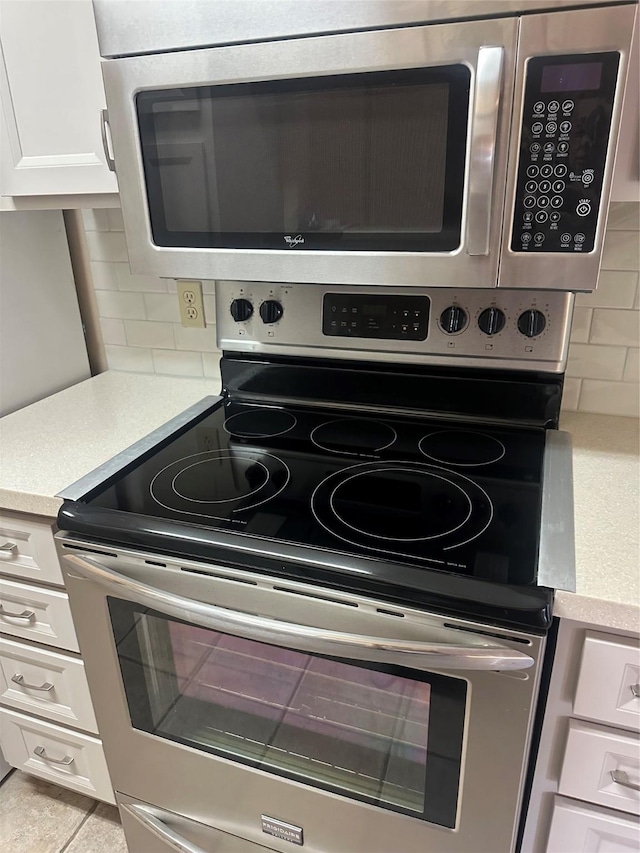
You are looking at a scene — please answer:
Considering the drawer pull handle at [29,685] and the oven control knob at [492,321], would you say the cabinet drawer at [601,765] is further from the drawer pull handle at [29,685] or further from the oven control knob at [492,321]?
the drawer pull handle at [29,685]

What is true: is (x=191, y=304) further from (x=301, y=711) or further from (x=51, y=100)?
(x=301, y=711)

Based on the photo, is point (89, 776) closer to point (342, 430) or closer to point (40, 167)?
point (342, 430)

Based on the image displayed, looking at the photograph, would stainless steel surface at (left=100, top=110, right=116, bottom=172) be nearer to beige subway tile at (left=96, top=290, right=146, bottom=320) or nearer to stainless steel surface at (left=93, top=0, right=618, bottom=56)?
stainless steel surface at (left=93, top=0, right=618, bottom=56)

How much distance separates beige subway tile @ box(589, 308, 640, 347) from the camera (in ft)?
3.84

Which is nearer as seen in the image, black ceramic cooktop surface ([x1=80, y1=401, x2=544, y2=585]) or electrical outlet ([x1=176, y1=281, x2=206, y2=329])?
black ceramic cooktop surface ([x1=80, y1=401, x2=544, y2=585])

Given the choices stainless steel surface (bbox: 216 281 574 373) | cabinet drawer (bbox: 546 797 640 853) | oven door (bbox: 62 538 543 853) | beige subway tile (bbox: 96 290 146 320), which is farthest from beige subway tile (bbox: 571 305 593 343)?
beige subway tile (bbox: 96 290 146 320)

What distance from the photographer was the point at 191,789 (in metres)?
1.10

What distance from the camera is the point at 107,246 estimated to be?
1521 mm

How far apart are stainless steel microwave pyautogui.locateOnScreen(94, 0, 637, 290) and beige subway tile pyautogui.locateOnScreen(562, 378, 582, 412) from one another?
452mm

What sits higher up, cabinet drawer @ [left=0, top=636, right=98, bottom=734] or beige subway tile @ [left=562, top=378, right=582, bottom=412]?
beige subway tile @ [left=562, top=378, right=582, bottom=412]

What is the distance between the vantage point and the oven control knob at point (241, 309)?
1.29 m

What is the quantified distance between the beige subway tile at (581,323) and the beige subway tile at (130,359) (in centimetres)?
104

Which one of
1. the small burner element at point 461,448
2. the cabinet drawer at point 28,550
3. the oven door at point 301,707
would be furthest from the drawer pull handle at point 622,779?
the cabinet drawer at point 28,550

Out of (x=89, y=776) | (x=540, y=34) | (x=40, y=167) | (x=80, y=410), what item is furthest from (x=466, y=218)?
(x=89, y=776)
